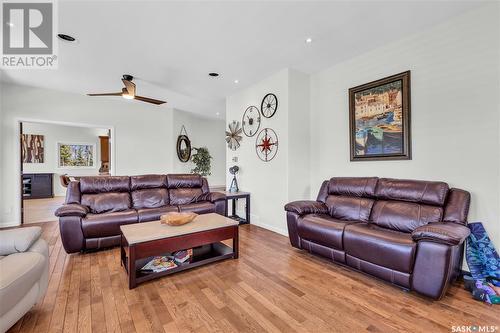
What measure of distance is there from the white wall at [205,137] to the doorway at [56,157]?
117 inches

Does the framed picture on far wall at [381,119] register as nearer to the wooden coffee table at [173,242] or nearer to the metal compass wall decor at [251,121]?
the metal compass wall decor at [251,121]

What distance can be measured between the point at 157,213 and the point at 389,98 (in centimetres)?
363

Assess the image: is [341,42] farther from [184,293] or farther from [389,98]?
[184,293]

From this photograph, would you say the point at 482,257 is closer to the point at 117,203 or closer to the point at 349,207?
the point at 349,207

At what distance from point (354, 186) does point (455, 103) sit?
1410mm

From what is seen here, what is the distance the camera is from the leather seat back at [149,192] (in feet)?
12.4

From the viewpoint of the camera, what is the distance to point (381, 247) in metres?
2.16

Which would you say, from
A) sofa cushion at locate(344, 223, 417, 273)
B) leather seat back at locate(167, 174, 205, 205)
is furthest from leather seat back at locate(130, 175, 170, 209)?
sofa cushion at locate(344, 223, 417, 273)

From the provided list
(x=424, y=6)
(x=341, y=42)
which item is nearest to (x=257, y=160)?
(x=341, y=42)

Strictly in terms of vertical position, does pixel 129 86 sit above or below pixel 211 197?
above

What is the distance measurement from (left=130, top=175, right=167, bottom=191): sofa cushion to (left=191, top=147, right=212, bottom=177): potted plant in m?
3.20

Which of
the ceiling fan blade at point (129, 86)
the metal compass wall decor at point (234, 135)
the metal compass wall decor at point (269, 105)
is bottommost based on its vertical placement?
the metal compass wall decor at point (234, 135)

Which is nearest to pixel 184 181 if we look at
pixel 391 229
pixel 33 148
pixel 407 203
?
pixel 391 229
